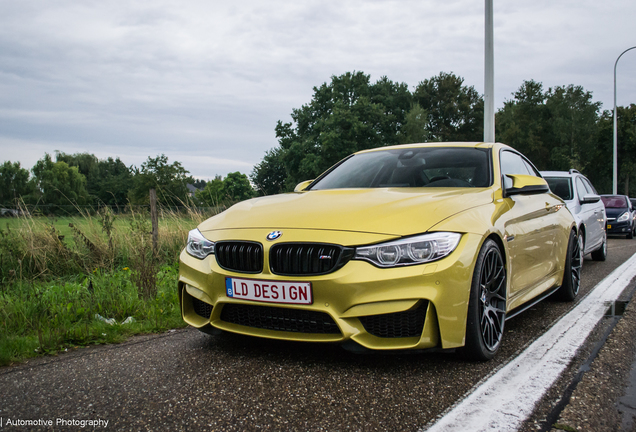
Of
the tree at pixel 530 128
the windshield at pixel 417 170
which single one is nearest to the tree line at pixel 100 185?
the windshield at pixel 417 170

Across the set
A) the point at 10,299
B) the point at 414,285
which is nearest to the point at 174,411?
the point at 414,285

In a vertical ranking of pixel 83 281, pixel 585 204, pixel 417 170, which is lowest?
pixel 83 281

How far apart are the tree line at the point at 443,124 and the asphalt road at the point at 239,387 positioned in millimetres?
42628

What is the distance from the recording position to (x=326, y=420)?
7.20 ft

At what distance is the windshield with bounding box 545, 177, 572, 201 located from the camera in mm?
7884

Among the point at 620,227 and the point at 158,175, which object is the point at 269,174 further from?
the point at 620,227

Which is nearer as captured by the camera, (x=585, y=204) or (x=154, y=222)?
(x=585, y=204)

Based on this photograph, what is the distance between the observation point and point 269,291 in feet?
9.07

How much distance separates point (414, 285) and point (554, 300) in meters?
3.11

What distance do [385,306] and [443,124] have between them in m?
57.8

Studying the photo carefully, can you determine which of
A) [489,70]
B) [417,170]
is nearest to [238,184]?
[489,70]

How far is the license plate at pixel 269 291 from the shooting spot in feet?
8.80

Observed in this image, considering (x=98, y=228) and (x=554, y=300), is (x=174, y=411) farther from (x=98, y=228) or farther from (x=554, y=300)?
(x=98, y=228)

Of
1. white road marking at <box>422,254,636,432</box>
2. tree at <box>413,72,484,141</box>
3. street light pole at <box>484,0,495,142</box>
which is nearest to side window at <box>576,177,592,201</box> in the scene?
street light pole at <box>484,0,495,142</box>
